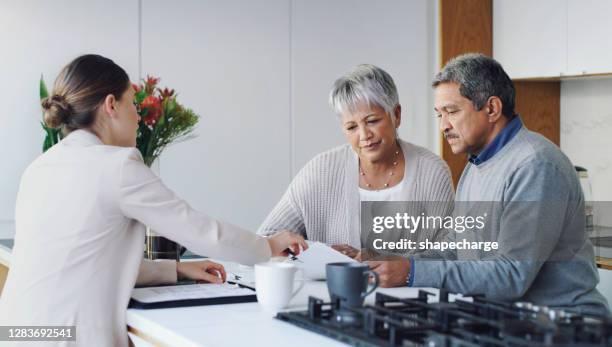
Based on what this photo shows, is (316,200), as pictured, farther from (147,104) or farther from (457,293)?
(457,293)

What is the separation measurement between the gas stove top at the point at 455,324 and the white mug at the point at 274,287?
0.13 m

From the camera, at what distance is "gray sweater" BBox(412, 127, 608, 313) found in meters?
2.02

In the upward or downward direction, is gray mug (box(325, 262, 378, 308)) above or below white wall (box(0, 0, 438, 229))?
below

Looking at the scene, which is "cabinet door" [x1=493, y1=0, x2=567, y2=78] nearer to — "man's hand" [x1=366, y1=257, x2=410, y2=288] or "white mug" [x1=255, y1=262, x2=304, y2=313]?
"man's hand" [x1=366, y1=257, x2=410, y2=288]

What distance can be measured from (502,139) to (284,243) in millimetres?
645

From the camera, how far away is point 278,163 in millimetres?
4543

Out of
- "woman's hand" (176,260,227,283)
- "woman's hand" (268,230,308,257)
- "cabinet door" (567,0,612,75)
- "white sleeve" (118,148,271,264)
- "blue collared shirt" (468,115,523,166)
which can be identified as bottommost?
"woman's hand" (176,260,227,283)

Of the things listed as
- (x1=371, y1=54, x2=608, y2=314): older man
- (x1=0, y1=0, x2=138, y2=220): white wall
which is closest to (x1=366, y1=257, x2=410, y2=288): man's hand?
(x1=371, y1=54, x2=608, y2=314): older man

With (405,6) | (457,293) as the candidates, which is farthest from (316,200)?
(405,6)

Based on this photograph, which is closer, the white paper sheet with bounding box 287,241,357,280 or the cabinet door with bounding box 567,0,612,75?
the white paper sheet with bounding box 287,241,357,280

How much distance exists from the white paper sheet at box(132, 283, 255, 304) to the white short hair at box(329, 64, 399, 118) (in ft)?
2.83

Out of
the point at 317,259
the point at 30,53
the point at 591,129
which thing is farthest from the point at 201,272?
the point at 591,129

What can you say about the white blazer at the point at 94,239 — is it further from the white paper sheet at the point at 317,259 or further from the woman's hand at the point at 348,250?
the woman's hand at the point at 348,250

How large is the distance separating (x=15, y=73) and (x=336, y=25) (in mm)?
1747
